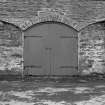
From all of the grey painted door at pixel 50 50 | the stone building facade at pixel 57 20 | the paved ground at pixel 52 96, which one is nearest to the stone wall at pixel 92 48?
the stone building facade at pixel 57 20

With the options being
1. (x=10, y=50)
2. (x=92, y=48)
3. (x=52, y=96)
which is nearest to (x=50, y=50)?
(x=10, y=50)

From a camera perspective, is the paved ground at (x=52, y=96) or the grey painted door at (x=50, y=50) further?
the grey painted door at (x=50, y=50)

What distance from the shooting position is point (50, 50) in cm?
880

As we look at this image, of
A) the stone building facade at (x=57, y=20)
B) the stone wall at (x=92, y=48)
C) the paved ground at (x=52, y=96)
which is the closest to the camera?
the paved ground at (x=52, y=96)

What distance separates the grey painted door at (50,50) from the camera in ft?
28.8

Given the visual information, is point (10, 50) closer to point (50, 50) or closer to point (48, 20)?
point (50, 50)

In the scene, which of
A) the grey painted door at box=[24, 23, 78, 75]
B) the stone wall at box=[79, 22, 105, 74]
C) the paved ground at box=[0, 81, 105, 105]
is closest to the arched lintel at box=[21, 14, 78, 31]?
the grey painted door at box=[24, 23, 78, 75]

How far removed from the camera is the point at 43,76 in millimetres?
8766

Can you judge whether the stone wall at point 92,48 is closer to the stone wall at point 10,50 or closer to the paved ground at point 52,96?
the paved ground at point 52,96

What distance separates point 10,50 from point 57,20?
2.15 m

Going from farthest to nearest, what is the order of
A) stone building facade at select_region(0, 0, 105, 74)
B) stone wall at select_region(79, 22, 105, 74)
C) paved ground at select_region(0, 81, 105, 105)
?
stone wall at select_region(79, 22, 105, 74)
stone building facade at select_region(0, 0, 105, 74)
paved ground at select_region(0, 81, 105, 105)

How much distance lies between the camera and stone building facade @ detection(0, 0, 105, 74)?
8.68 metres

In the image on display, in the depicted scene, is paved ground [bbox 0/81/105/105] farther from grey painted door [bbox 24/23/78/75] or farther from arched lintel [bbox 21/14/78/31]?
arched lintel [bbox 21/14/78/31]

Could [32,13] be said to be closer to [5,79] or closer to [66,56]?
[66,56]
